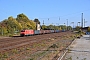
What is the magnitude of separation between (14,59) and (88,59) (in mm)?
4781

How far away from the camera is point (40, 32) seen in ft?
278

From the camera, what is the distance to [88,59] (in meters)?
13.4

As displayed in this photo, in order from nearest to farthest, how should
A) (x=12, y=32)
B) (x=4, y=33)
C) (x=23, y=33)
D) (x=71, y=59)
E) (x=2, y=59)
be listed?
(x=71, y=59) → (x=2, y=59) → (x=23, y=33) → (x=4, y=33) → (x=12, y=32)

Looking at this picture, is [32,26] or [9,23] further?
[32,26]

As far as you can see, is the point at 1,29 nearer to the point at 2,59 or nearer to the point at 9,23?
the point at 9,23

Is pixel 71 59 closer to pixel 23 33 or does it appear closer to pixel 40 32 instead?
pixel 23 33

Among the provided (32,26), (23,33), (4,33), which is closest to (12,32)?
(4,33)

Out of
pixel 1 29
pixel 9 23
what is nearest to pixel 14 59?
pixel 1 29

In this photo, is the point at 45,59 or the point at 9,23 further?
the point at 9,23

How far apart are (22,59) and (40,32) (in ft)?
232

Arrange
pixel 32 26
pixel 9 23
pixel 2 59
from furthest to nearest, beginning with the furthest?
pixel 32 26 → pixel 9 23 → pixel 2 59

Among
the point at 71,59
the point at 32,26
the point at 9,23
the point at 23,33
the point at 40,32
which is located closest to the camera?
the point at 71,59

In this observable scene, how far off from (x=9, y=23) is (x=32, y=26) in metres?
41.6

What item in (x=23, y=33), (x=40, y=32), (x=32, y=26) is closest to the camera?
(x=23, y=33)
